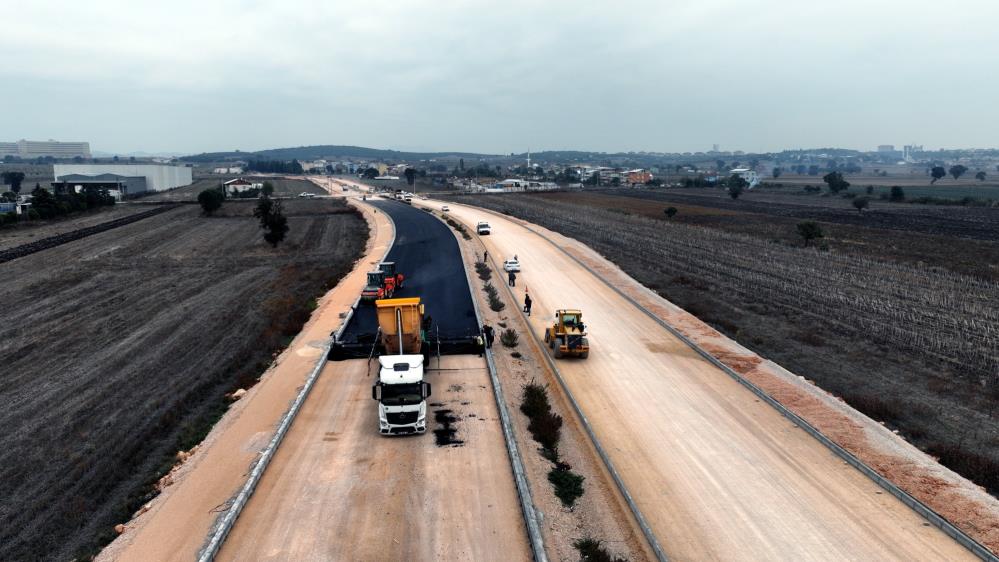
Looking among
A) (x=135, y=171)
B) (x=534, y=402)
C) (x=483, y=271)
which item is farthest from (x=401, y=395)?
(x=135, y=171)

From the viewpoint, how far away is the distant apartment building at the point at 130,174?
455 feet

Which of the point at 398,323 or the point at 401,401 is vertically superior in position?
the point at 398,323

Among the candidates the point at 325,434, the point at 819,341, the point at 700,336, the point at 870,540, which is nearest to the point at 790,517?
the point at 870,540

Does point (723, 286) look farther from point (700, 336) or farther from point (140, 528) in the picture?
point (140, 528)

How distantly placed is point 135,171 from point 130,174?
1357mm

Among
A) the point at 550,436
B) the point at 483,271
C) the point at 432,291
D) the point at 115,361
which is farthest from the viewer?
the point at 483,271

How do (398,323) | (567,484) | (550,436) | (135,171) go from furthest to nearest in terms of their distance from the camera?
(135,171), (398,323), (550,436), (567,484)

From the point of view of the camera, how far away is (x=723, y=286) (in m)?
47.2

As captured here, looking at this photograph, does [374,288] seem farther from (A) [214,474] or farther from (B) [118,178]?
(B) [118,178]

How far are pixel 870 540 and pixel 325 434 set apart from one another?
16.1 metres

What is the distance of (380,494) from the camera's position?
56.6 feet

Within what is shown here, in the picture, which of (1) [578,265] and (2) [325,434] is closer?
(2) [325,434]

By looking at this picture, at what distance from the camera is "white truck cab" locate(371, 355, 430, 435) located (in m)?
20.4

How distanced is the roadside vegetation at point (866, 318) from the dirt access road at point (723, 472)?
169 inches
